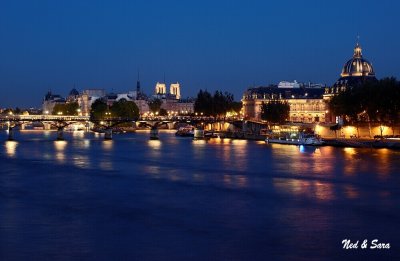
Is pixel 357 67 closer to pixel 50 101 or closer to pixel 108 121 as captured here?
pixel 108 121

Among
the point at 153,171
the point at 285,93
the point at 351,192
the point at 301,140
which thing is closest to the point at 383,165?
the point at 351,192

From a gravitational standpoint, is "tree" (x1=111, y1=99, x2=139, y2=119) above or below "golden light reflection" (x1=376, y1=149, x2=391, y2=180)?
above

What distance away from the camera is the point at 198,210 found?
66.7ft

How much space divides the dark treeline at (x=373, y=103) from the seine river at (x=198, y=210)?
51.3ft

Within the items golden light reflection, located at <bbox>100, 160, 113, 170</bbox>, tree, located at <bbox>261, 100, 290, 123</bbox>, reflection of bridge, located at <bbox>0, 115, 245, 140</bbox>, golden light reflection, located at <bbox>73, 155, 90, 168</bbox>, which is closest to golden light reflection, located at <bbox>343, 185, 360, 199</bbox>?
golden light reflection, located at <bbox>100, 160, 113, 170</bbox>

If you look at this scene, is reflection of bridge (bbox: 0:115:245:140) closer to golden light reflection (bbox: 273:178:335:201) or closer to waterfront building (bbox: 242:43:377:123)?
waterfront building (bbox: 242:43:377:123)

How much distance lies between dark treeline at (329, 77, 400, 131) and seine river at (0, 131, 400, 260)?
15.6 metres

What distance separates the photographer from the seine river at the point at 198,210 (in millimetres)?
15555

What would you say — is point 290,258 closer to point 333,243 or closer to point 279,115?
point 333,243

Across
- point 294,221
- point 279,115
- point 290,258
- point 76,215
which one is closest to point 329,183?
point 294,221

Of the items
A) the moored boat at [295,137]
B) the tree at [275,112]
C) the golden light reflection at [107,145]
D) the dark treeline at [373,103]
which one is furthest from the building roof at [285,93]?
the golden light reflection at [107,145]

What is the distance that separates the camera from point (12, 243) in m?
16.0

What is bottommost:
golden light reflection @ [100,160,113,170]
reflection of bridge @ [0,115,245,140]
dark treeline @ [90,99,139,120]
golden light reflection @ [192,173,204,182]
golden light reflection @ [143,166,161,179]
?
golden light reflection @ [192,173,204,182]

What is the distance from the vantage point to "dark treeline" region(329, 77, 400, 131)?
5050cm
